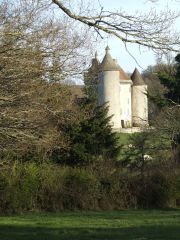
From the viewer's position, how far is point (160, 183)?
22547 millimetres

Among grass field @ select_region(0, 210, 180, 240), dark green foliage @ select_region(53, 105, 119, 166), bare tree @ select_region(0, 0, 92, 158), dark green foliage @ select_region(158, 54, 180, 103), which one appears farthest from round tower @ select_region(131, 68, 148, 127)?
grass field @ select_region(0, 210, 180, 240)

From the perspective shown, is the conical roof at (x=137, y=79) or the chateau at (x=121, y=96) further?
the conical roof at (x=137, y=79)

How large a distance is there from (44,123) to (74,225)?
25.5 feet

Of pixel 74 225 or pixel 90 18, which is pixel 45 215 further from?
pixel 90 18

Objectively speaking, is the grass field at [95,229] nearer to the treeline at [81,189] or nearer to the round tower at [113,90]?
the treeline at [81,189]

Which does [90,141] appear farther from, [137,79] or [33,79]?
[137,79]

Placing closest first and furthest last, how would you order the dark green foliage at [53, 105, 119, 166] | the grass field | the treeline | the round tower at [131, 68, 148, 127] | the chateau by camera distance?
1. the grass field
2. the treeline
3. the dark green foliage at [53, 105, 119, 166]
4. the chateau
5. the round tower at [131, 68, 148, 127]

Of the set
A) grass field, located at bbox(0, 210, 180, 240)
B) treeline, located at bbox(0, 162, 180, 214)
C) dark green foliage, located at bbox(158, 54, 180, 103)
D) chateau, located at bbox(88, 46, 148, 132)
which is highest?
chateau, located at bbox(88, 46, 148, 132)

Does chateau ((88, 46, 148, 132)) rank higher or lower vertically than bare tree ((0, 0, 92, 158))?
higher

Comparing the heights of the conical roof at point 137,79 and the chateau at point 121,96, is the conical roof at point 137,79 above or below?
above

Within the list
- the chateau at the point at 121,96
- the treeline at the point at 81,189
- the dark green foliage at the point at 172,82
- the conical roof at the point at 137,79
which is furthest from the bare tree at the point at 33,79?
the conical roof at the point at 137,79

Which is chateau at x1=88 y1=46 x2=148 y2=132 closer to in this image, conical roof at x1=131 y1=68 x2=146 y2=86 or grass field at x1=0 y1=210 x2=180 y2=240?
conical roof at x1=131 y1=68 x2=146 y2=86

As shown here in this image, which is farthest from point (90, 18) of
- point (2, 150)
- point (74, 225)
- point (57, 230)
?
point (2, 150)

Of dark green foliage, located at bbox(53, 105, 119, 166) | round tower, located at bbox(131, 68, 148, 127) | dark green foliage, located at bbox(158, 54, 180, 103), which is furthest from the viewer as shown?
round tower, located at bbox(131, 68, 148, 127)
